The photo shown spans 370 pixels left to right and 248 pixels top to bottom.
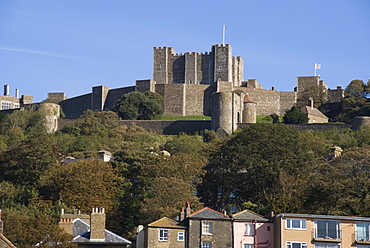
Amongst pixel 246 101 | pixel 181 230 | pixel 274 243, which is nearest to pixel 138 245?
pixel 181 230

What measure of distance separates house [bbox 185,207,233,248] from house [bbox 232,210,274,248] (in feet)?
1.12

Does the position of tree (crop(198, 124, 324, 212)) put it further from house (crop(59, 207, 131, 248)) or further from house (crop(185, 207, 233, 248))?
house (crop(59, 207, 131, 248))

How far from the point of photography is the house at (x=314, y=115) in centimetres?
8581

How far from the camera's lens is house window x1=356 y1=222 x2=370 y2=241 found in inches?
1470

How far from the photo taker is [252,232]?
126 ft

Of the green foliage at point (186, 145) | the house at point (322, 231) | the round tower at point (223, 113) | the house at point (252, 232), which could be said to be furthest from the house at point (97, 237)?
the round tower at point (223, 113)

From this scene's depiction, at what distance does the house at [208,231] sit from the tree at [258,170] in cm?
973

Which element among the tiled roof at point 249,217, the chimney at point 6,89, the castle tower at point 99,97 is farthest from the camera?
the chimney at point 6,89

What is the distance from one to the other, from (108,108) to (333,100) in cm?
2354

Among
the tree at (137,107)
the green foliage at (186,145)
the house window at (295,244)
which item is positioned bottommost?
the house window at (295,244)

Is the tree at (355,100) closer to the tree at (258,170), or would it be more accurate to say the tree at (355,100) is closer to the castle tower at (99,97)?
the castle tower at (99,97)

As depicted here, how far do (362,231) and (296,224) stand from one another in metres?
2.71

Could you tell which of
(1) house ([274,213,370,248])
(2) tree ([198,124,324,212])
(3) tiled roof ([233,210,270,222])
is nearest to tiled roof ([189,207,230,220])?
(3) tiled roof ([233,210,270,222])

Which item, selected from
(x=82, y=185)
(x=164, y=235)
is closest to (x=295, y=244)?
(x=164, y=235)
